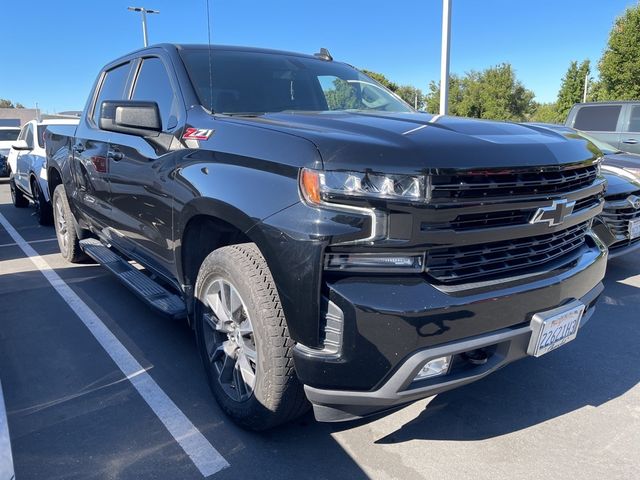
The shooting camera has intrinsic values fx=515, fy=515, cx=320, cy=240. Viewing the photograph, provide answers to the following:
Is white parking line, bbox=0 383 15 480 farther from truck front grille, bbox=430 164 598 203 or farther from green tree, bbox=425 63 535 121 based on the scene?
green tree, bbox=425 63 535 121

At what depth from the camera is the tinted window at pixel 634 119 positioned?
360 inches

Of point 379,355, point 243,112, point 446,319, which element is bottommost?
point 379,355

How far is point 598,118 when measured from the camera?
957cm

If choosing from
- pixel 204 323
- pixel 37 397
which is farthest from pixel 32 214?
pixel 204 323

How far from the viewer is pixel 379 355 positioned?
1988 mm

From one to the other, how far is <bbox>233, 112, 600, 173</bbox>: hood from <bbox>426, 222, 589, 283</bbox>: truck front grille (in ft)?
1.14

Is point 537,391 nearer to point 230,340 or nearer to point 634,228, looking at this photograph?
point 230,340

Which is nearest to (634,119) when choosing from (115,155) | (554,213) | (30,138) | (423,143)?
(554,213)

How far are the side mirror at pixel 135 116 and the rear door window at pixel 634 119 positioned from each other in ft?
29.6

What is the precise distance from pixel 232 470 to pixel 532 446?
1.47m

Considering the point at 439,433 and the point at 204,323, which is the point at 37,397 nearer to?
the point at 204,323

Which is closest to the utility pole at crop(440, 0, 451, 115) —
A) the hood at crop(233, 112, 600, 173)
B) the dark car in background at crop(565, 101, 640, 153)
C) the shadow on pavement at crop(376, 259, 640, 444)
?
the dark car in background at crop(565, 101, 640, 153)

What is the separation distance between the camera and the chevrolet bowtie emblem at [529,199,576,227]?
91.2 inches

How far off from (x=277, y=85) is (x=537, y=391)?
256 cm
